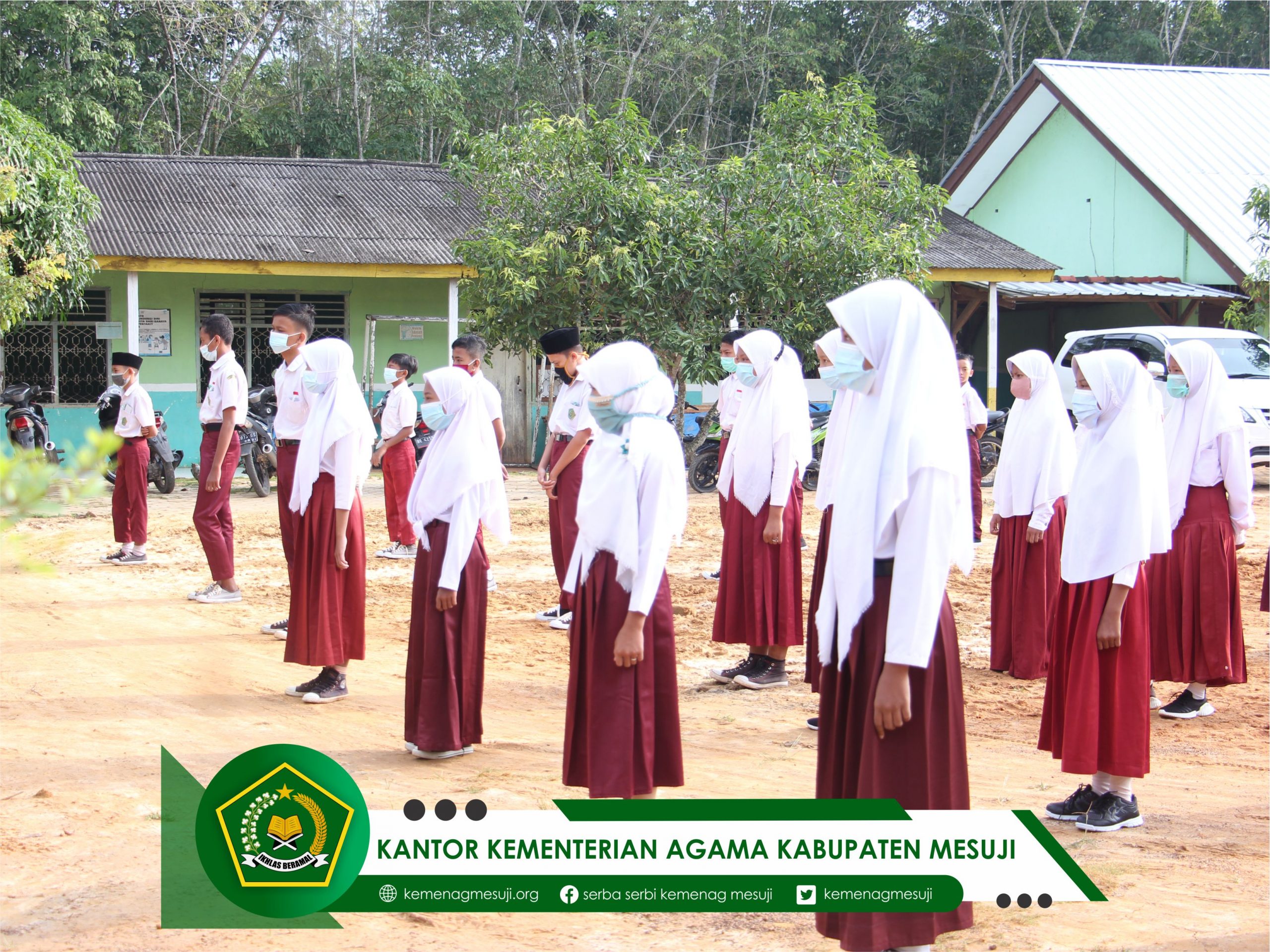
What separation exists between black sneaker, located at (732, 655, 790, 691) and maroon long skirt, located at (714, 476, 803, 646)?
0.18 meters

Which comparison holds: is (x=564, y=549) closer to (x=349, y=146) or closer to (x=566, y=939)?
(x=566, y=939)

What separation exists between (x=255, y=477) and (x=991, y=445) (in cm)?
935

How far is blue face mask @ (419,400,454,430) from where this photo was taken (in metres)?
5.54

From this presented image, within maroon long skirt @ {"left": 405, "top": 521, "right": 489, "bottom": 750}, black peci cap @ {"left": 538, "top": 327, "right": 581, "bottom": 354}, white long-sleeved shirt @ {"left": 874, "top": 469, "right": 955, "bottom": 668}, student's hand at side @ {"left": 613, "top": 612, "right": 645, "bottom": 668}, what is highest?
black peci cap @ {"left": 538, "top": 327, "right": 581, "bottom": 354}

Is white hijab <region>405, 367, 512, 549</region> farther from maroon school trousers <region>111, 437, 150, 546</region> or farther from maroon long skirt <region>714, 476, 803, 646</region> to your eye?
maroon school trousers <region>111, 437, 150, 546</region>

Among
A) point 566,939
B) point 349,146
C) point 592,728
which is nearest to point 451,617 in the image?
point 592,728

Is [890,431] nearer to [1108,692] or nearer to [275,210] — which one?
[1108,692]

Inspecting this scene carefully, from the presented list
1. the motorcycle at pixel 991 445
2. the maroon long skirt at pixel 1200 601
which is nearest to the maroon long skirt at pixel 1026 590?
the maroon long skirt at pixel 1200 601

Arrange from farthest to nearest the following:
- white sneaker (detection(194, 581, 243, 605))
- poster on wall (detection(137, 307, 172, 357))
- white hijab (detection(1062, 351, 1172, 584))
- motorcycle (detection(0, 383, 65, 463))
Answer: poster on wall (detection(137, 307, 172, 357)) → motorcycle (detection(0, 383, 65, 463)) → white sneaker (detection(194, 581, 243, 605)) → white hijab (detection(1062, 351, 1172, 584))

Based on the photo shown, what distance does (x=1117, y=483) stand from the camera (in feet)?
15.1

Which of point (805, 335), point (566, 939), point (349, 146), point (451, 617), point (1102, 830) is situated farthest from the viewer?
point (349, 146)

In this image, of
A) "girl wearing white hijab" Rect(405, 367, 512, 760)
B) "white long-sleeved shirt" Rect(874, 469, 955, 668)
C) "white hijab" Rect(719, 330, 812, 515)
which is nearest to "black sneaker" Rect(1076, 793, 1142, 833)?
"white long-sleeved shirt" Rect(874, 469, 955, 668)

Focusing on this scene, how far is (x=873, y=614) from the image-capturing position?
3.24 meters

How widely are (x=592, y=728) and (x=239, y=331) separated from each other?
14776 millimetres
